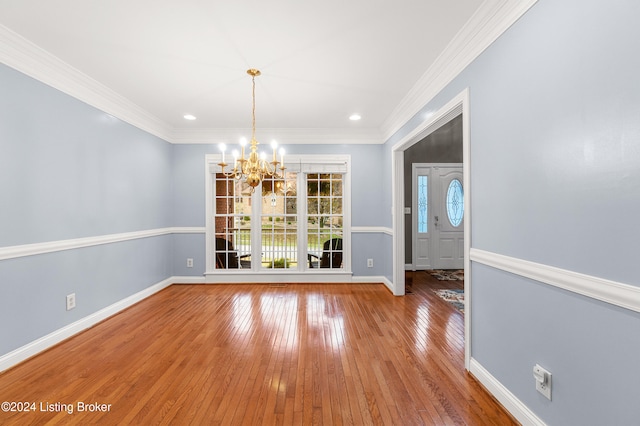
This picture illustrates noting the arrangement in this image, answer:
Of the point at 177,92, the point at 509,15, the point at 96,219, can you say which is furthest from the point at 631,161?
the point at 96,219

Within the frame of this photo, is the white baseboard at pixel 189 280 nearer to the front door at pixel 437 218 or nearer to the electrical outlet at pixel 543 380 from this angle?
the front door at pixel 437 218

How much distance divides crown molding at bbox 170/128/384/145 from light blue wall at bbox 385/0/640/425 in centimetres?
296

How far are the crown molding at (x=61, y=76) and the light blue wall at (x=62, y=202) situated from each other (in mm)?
77

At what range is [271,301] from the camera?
4.07m

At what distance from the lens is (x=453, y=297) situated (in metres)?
4.31

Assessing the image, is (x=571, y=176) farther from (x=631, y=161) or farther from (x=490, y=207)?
(x=490, y=207)

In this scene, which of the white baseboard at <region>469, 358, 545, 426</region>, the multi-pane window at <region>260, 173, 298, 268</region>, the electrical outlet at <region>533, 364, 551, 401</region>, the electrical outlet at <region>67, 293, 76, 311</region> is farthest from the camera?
the multi-pane window at <region>260, 173, 298, 268</region>

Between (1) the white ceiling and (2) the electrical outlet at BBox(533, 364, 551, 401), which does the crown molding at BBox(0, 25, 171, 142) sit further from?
(2) the electrical outlet at BBox(533, 364, 551, 401)

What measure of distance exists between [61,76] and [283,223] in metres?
3.37

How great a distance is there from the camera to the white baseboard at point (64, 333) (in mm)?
2367

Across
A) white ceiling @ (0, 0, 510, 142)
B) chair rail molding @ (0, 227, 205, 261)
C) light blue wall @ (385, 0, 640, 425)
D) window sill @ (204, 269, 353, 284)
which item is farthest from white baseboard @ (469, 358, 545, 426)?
chair rail molding @ (0, 227, 205, 261)

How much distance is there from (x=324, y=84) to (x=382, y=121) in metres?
1.64

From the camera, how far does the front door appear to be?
645 cm

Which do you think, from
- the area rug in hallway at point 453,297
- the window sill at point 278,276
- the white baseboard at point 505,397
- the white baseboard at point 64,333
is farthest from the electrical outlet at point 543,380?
the white baseboard at point 64,333
